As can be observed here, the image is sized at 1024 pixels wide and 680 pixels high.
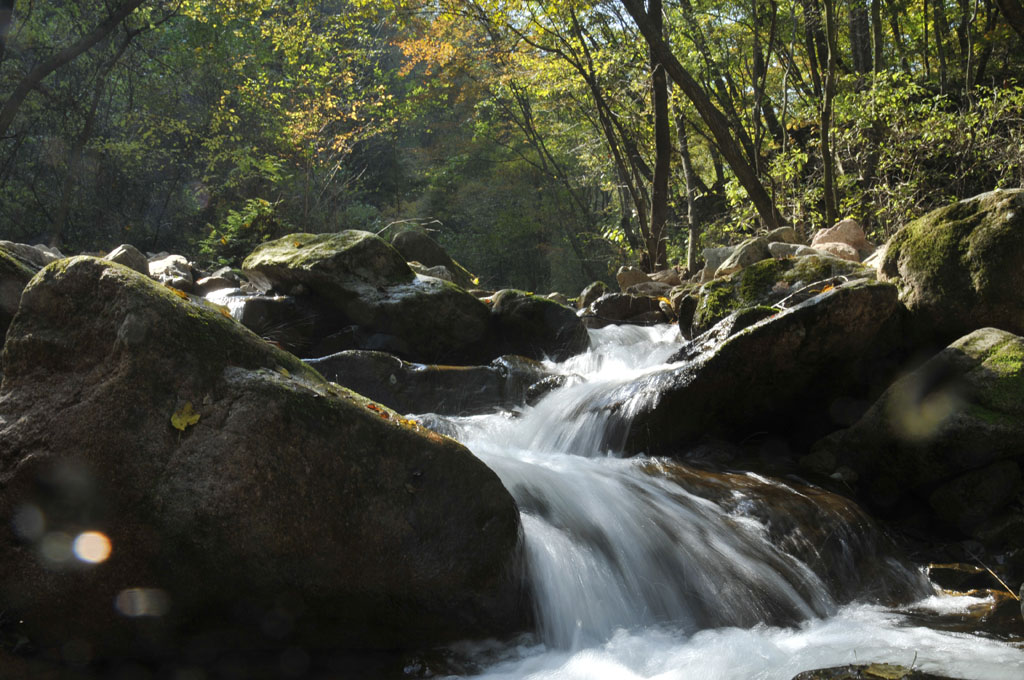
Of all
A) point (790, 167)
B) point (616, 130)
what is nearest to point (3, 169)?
point (616, 130)

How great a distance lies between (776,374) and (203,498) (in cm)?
441

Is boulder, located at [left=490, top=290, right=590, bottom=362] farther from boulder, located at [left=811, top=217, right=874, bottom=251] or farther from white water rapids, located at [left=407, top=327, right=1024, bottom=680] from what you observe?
boulder, located at [left=811, top=217, right=874, bottom=251]

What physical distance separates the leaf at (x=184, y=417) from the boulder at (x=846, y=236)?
949cm

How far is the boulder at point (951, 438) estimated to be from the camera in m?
4.58

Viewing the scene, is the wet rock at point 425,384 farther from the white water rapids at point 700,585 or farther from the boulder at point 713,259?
the boulder at point 713,259

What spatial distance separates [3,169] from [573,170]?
1799 cm

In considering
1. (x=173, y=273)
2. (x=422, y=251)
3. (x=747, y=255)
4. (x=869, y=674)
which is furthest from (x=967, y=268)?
(x=173, y=273)

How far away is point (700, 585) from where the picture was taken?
152 inches

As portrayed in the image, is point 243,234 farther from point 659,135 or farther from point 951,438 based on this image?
point 951,438

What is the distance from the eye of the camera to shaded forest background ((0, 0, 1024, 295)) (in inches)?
450

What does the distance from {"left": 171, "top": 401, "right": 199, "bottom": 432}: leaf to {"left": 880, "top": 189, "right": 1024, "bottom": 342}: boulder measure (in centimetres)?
546

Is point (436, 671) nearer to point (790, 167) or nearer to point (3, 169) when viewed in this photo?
point (790, 167)

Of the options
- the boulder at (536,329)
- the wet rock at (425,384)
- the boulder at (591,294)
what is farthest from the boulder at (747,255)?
the wet rock at (425,384)

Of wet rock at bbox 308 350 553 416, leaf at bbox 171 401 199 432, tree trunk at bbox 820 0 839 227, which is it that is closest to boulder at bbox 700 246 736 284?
tree trunk at bbox 820 0 839 227
